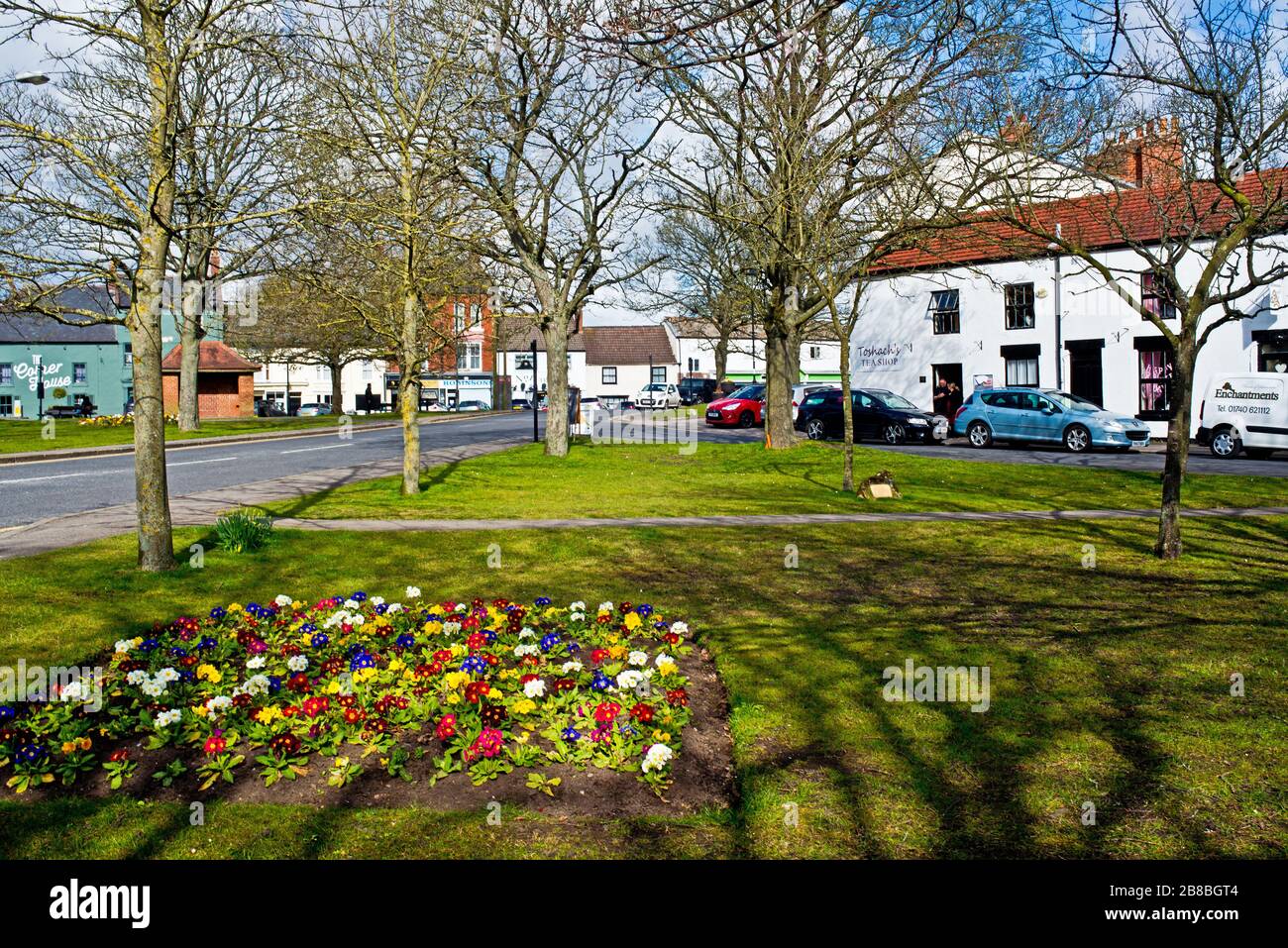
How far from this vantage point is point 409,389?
1642 centimetres

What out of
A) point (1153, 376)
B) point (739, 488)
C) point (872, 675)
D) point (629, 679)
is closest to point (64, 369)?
point (739, 488)

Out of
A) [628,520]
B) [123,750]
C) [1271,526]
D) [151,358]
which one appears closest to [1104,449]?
[1271,526]

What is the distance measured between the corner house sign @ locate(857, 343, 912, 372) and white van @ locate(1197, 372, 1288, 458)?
1534 centimetres

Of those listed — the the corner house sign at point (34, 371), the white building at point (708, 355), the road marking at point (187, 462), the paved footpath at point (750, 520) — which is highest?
the white building at point (708, 355)

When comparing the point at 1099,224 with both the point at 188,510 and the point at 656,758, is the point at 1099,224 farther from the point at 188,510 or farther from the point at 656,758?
the point at 656,758

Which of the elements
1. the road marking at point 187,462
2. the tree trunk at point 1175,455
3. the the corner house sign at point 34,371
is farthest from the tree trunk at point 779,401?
the the corner house sign at point 34,371

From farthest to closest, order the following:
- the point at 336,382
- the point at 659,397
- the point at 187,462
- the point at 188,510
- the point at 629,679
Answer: the point at 659,397, the point at 336,382, the point at 187,462, the point at 188,510, the point at 629,679

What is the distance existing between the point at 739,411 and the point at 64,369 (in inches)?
2338

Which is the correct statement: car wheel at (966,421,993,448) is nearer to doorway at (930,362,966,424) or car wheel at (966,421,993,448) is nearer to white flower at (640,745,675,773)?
doorway at (930,362,966,424)

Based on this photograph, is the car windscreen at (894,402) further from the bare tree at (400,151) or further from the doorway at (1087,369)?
the bare tree at (400,151)

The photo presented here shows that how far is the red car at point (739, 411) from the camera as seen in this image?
132 ft

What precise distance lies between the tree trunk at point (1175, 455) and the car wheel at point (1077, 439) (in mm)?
17496

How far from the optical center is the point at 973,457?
2539 cm

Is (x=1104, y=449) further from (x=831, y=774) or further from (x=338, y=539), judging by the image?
(x=831, y=774)
